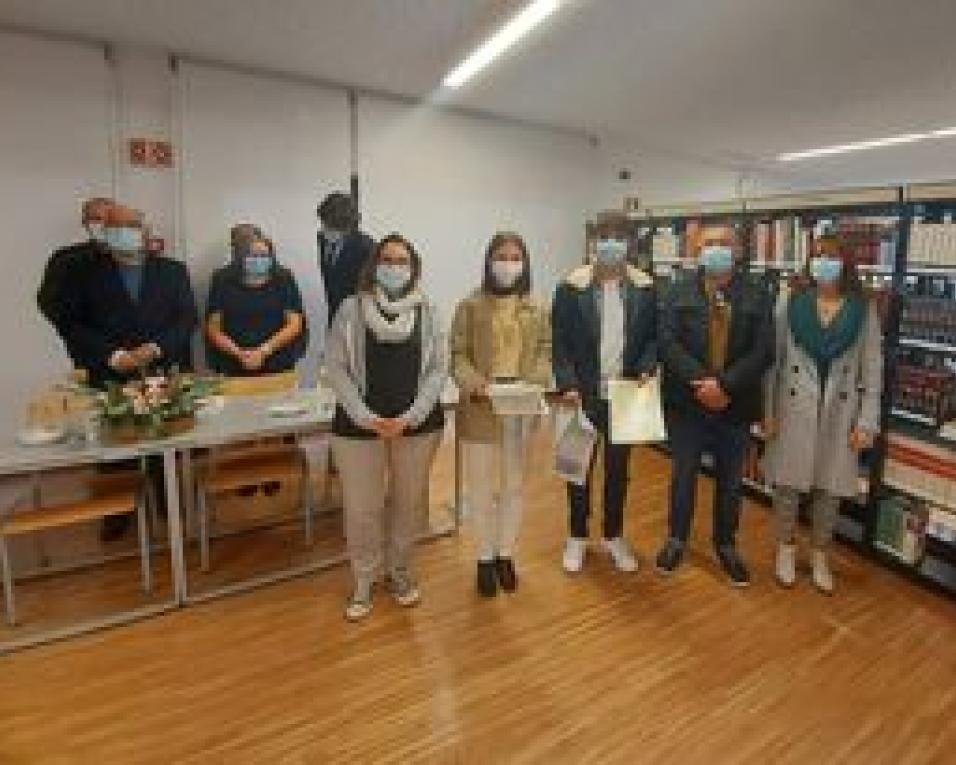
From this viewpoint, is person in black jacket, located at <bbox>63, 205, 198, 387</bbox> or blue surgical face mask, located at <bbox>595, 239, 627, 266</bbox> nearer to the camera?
blue surgical face mask, located at <bbox>595, 239, 627, 266</bbox>

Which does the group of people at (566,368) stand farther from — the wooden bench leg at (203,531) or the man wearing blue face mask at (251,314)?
the wooden bench leg at (203,531)

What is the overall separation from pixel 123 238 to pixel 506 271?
1.95 metres

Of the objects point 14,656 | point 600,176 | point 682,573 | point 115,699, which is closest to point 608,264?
point 682,573

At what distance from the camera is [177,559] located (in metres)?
2.71

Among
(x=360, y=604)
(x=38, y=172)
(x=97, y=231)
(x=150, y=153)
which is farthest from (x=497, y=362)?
(x=38, y=172)

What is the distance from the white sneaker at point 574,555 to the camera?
314 cm

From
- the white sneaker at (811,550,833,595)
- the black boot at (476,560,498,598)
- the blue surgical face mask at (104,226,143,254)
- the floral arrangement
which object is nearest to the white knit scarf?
the floral arrangement

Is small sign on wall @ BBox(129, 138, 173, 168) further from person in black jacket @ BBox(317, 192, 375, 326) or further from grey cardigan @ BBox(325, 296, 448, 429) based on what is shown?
grey cardigan @ BBox(325, 296, 448, 429)

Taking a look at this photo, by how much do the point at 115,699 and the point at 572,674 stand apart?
5.28 feet

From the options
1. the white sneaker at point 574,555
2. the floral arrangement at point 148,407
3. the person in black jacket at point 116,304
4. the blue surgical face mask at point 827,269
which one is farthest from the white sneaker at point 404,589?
the blue surgical face mask at point 827,269

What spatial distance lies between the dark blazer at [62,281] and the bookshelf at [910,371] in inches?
128

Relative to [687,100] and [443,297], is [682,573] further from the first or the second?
[687,100]

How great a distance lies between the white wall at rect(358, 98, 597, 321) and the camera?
5.30m

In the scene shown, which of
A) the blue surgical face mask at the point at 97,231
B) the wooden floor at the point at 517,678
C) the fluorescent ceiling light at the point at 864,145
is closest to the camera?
the wooden floor at the point at 517,678
